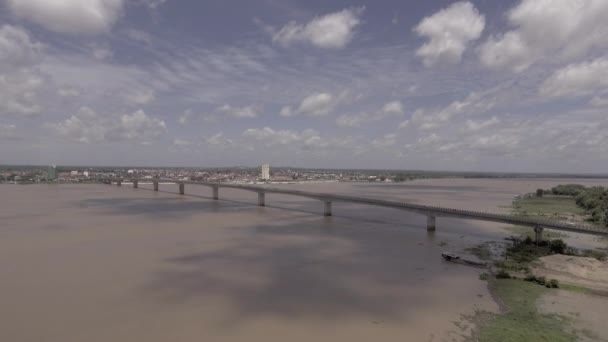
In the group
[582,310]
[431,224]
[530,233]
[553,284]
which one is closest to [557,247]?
[530,233]

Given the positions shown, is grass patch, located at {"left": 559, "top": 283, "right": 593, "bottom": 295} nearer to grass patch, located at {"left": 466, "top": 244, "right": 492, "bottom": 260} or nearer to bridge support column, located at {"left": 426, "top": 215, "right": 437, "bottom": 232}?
grass patch, located at {"left": 466, "top": 244, "right": 492, "bottom": 260}

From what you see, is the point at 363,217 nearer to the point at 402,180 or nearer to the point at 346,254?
the point at 346,254

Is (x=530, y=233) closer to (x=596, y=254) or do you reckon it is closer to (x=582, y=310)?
(x=596, y=254)

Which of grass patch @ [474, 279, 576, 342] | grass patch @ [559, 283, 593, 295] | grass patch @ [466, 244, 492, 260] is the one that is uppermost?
grass patch @ [474, 279, 576, 342]

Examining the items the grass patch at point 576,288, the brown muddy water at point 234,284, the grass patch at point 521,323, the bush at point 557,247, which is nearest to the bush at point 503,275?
the brown muddy water at point 234,284

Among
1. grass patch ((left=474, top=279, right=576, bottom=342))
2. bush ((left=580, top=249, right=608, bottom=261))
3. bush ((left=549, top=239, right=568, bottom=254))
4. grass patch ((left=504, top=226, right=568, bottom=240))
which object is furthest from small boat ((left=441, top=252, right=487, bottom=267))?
grass patch ((left=504, top=226, right=568, bottom=240))

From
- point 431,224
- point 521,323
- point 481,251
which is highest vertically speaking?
point 431,224
